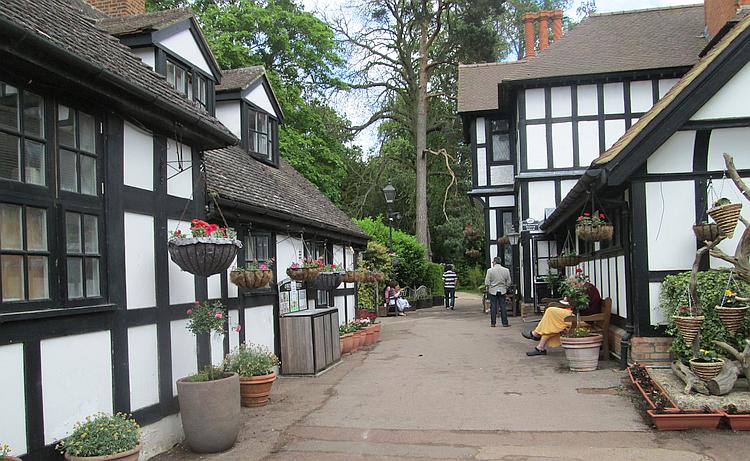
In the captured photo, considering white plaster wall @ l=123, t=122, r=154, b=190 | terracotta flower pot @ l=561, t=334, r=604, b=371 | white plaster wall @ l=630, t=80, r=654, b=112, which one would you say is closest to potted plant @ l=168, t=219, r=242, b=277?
white plaster wall @ l=123, t=122, r=154, b=190

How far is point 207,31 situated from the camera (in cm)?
2553

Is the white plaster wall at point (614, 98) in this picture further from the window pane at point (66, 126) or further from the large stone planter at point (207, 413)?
the window pane at point (66, 126)

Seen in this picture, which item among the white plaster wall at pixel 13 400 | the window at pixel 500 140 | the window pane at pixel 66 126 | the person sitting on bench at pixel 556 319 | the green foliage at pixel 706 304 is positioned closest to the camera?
the white plaster wall at pixel 13 400

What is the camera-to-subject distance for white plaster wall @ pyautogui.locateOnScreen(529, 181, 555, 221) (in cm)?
1962

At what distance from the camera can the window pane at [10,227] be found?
4970 millimetres

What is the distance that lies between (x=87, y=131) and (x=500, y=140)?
19.3 metres

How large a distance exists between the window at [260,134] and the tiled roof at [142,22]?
145 inches

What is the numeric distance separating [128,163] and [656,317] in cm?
774

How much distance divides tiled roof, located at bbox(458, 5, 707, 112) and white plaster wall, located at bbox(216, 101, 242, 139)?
901cm

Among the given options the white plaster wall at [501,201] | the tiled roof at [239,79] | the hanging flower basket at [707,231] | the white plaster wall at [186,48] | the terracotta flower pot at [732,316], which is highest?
the tiled roof at [239,79]

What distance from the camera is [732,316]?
8.02 m

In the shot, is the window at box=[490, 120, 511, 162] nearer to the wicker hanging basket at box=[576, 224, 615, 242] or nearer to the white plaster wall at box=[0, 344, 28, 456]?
the wicker hanging basket at box=[576, 224, 615, 242]

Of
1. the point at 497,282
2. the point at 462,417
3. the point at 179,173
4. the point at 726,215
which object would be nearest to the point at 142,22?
the point at 179,173

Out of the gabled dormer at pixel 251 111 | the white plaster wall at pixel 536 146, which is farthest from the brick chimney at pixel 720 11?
the gabled dormer at pixel 251 111
